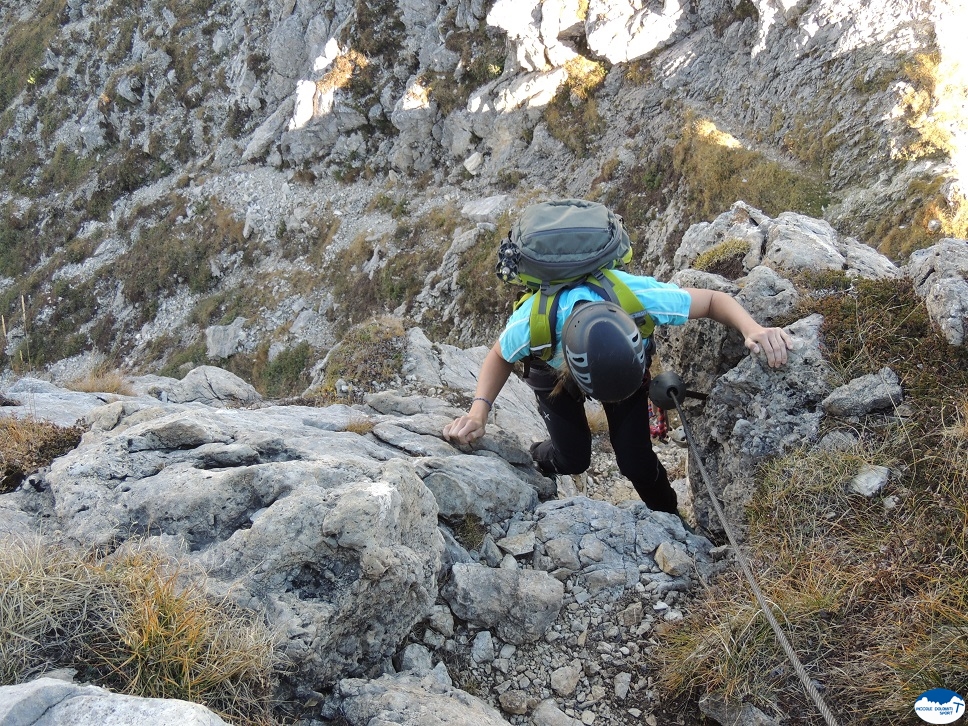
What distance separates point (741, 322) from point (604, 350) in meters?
1.67

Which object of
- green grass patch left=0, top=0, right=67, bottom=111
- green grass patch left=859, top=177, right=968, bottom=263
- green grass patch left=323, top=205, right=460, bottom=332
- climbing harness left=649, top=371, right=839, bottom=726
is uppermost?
green grass patch left=0, top=0, right=67, bottom=111

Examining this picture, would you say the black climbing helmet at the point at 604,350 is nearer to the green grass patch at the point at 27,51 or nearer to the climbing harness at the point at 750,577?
the climbing harness at the point at 750,577

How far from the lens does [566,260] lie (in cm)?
480

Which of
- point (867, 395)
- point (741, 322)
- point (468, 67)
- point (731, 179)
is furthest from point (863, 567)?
point (468, 67)

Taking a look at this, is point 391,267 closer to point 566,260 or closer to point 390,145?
point 390,145

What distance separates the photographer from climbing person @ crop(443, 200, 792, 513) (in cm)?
429

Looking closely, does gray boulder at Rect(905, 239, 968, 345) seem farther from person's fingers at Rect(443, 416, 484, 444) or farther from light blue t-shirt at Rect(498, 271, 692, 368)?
person's fingers at Rect(443, 416, 484, 444)

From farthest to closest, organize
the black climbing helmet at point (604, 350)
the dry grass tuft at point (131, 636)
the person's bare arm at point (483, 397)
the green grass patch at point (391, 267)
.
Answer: the green grass patch at point (391, 267) < the person's bare arm at point (483, 397) < the black climbing helmet at point (604, 350) < the dry grass tuft at point (131, 636)

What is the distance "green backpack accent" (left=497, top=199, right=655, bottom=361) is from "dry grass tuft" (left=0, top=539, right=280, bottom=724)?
291 centimetres

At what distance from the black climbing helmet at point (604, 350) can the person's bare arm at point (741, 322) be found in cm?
109

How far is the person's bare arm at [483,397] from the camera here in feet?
18.6

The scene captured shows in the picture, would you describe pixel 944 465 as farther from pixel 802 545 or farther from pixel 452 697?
pixel 452 697

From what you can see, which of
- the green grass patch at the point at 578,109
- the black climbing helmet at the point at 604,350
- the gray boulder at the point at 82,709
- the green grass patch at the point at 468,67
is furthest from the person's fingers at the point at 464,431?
the green grass patch at the point at 468,67

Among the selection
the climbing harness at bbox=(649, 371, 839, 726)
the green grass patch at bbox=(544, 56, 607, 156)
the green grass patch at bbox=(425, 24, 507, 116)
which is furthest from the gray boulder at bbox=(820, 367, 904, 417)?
the green grass patch at bbox=(425, 24, 507, 116)
